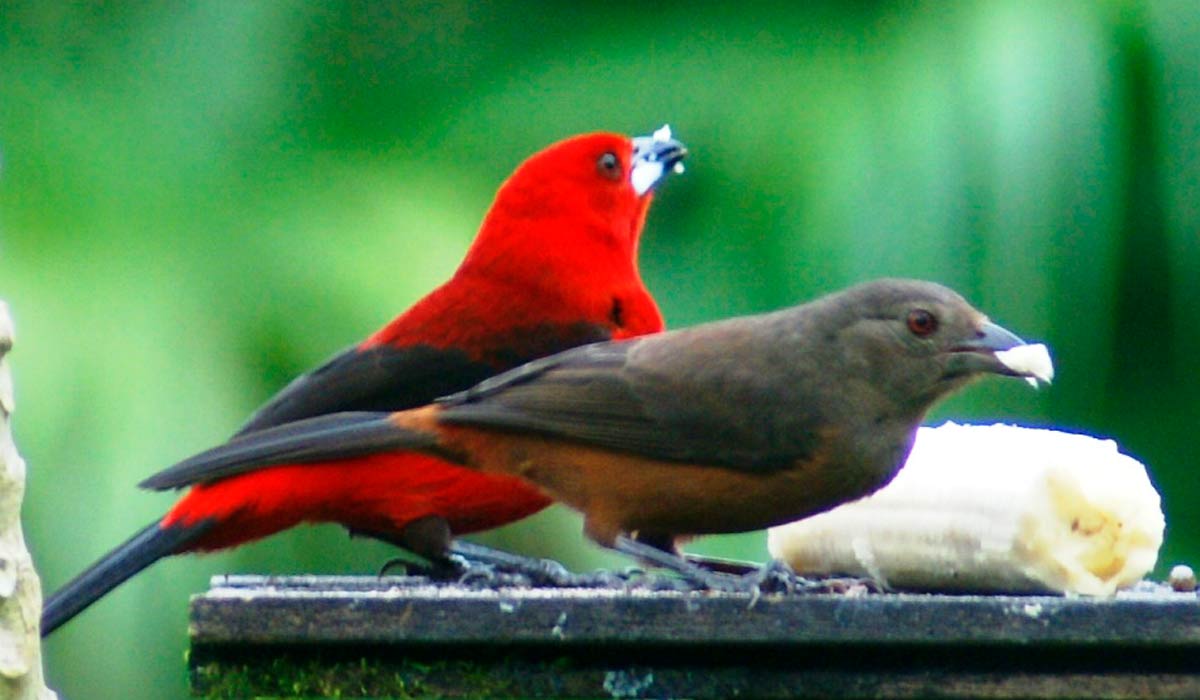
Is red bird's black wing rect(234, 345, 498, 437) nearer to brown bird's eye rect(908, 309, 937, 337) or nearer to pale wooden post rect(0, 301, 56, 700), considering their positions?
brown bird's eye rect(908, 309, 937, 337)

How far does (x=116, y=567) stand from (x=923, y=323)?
4.85 feet

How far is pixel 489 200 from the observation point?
A: 16.4 ft

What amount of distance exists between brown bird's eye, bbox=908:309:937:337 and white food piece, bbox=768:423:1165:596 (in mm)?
181

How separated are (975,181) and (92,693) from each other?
2.15 meters

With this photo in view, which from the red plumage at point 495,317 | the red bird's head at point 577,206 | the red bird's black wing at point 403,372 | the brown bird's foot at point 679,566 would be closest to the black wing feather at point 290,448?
the red plumage at point 495,317

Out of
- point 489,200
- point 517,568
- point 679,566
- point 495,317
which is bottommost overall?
point 517,568

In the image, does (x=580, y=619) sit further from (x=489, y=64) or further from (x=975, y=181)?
(x=489, y=64)

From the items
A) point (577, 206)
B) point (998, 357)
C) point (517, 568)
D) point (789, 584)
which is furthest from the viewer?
point (577, 206)

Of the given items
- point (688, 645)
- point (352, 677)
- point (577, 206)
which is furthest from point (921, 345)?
point (577, 206)

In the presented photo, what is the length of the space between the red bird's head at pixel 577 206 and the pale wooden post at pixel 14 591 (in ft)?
7.08

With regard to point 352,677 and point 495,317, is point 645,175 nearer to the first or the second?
point 495,317

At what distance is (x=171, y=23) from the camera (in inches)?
201

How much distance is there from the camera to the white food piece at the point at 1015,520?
9.90ft

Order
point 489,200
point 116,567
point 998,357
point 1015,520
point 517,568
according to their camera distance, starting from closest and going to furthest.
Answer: point 1015,520 → point 998,357 → point 517,568 → point 116,567 → point 489,200
